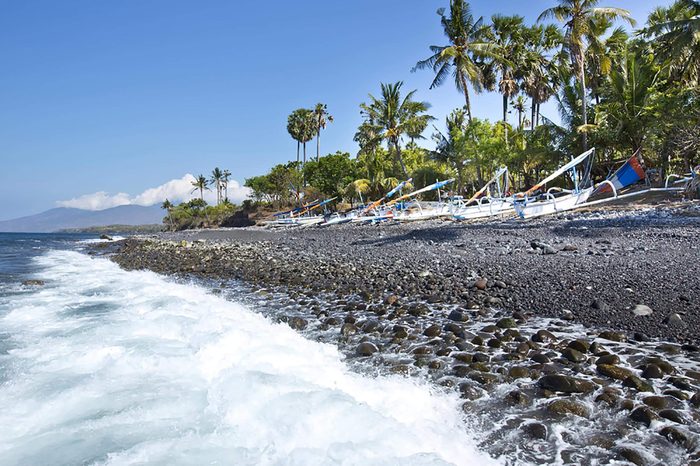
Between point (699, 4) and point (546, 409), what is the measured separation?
34.1 metres

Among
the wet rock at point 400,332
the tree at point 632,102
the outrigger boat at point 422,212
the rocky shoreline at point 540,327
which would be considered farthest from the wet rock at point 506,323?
the tree at point 632,102

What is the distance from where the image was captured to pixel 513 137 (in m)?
35.9

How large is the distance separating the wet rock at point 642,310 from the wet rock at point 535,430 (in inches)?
137

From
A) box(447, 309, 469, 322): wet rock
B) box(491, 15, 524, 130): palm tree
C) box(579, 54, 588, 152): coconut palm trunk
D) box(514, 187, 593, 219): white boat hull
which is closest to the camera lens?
box(447, 309, 469, 322): wet rock

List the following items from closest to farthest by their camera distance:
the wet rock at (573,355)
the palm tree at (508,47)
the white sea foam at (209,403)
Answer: the white sea foam at (209,403), the wet rock at (573,355), the palm tree at (508,47)

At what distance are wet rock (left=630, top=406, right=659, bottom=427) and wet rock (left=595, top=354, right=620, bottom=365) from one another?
99 cm

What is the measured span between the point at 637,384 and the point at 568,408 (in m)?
0.90

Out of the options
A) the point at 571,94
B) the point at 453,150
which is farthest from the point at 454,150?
the point at 571,94

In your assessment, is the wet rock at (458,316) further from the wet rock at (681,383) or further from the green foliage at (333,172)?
the green foliage at (333,172)

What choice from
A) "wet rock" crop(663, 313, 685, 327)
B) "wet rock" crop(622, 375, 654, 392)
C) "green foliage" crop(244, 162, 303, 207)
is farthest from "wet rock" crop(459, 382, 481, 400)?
"green foliage" crop(244, 162, 303, 207)

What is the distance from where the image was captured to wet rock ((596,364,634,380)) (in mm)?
4137

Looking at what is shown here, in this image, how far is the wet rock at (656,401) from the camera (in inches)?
141

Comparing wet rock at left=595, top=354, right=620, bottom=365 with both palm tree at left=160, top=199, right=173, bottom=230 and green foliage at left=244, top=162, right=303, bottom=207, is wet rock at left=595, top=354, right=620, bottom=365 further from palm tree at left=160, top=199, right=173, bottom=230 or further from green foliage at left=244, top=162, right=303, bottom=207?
palm tree at left=160, top=199, right=173, bottom=230

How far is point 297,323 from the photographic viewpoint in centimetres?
692
